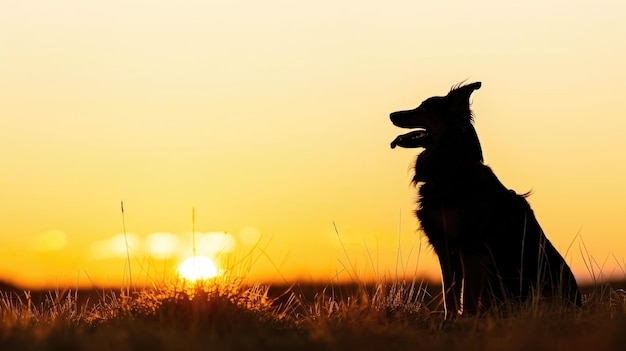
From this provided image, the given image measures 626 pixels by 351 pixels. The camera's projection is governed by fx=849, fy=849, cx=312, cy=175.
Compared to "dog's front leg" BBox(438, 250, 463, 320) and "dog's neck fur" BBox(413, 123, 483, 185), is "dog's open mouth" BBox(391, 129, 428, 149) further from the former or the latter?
"dog's front leg" BBox(438, 250, 463, 320)

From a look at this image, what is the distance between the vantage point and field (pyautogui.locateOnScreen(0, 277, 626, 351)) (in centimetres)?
504

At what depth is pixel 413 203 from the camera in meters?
7.41

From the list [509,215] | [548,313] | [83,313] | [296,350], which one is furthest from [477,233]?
[83,313]

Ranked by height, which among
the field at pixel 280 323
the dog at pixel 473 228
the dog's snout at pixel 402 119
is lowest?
the field at pixel 280 323

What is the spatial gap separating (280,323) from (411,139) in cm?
212

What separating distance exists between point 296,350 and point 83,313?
2926mm

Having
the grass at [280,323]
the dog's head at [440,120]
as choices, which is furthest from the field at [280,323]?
the dog's head at [440,120]

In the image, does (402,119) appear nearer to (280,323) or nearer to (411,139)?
(411,139)

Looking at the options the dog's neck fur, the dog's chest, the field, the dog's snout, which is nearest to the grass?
the field

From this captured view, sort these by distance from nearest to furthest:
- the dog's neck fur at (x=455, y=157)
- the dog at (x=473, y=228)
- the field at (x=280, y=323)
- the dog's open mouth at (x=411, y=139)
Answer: the field at (x=280, y=323)
the dog at (x=473, y=228)
the dog's neck fur at (x=455, y=157)
the dog's open mouth at (x=411, y=139)

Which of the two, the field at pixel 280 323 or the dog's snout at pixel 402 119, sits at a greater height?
the dog's snout at pixel 402 119

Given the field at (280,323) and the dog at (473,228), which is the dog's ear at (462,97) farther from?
the field at (280,323)

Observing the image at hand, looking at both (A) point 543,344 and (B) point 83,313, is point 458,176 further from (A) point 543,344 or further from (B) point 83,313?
(B) point 83,313

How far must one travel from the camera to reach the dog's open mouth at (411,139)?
7.38 metres
